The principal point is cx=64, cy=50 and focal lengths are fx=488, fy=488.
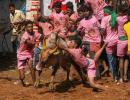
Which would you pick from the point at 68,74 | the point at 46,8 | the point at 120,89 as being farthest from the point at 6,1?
the point at 120,89

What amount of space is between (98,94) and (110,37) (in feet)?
5.44

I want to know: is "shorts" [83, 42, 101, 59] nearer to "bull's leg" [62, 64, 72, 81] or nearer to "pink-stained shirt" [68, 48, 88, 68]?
"bull's leg" [62, 64, 72, 81]

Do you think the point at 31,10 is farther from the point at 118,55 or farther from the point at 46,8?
the point at 118,55

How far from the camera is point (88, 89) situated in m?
10.4

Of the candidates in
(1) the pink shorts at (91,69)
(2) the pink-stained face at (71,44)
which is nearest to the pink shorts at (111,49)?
(1) the pink shorts at (91,69)

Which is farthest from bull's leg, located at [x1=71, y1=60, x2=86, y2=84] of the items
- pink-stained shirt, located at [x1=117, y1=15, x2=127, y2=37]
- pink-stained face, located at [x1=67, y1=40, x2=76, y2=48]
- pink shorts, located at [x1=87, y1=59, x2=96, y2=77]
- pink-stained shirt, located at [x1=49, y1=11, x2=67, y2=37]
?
pink-stained shirt, located at [x1=49, y1=11, x2=67, y2=37]

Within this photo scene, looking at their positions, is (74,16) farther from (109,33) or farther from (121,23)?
(121,23)

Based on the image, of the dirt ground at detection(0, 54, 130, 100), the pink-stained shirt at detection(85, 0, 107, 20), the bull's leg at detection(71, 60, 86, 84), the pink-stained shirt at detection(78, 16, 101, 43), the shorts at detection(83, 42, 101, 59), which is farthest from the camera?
the pink-stained shirt at detection(85, 0, 107, 20)

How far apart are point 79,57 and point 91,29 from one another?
105cm

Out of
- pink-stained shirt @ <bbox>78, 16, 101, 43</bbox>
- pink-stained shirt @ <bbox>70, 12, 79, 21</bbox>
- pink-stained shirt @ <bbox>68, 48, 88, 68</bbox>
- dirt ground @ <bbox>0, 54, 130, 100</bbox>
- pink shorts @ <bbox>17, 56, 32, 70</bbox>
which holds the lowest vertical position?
dirt ground @ <bbox>0, 54, 130, 100</bbox>

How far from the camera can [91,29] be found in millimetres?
10977

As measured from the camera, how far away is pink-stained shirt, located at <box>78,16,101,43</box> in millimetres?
10945

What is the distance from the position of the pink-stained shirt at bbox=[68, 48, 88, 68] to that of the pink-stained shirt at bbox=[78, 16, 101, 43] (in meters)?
0.83

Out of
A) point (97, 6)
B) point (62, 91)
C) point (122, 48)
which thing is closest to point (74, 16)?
point (97, 6)
